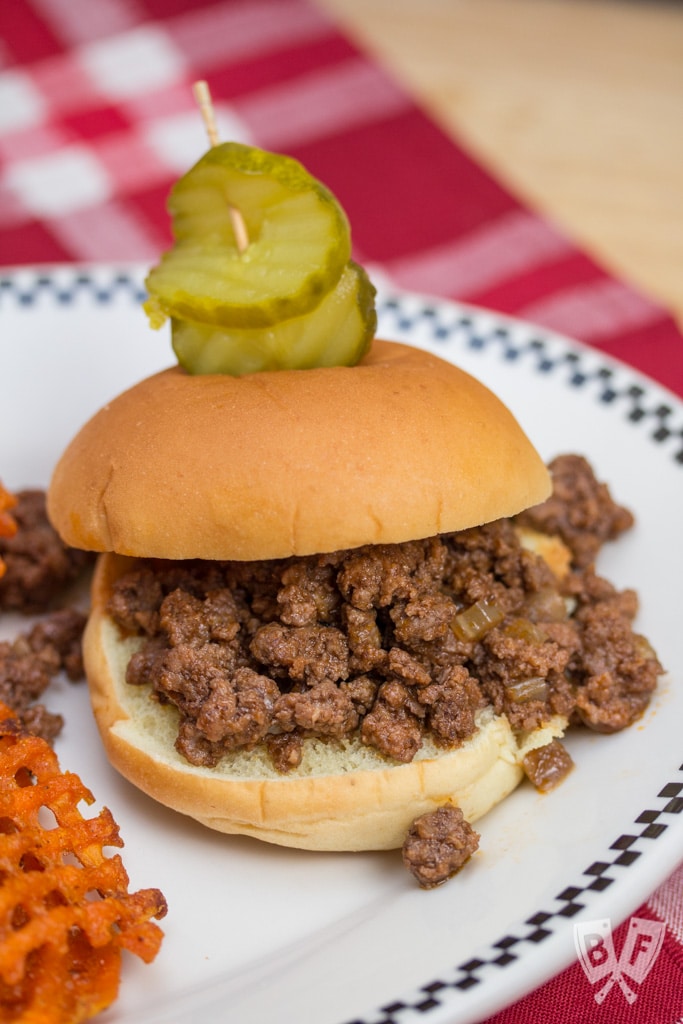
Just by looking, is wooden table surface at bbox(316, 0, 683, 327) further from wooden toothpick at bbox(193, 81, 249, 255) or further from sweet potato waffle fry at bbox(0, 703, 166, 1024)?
sweet potato waffle fry at bbox(0, 703, 166, 1024)

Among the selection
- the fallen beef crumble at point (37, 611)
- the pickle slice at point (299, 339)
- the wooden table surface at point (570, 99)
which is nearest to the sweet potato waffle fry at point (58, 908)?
the fallen beef crumble at point (37, 611)

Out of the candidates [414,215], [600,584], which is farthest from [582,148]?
[600,584]

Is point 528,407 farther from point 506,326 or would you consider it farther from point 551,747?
point 551,747

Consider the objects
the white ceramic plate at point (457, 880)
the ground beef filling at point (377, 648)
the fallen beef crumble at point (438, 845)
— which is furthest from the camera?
the ground beef filling at point (377, 648)

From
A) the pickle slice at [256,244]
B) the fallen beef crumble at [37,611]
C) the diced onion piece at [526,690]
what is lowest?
the fallen beef crumble at [37,611]

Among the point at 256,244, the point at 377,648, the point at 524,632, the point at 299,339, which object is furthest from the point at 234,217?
the point at 524,632

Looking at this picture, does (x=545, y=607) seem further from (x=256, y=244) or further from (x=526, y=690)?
(x=256, y=244)

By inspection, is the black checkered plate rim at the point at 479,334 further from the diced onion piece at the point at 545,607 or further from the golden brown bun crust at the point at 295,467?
the golden brown bun crust at the point at 295,467

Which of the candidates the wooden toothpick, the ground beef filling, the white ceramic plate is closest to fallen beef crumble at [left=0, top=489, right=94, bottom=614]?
the white ceramic plate
